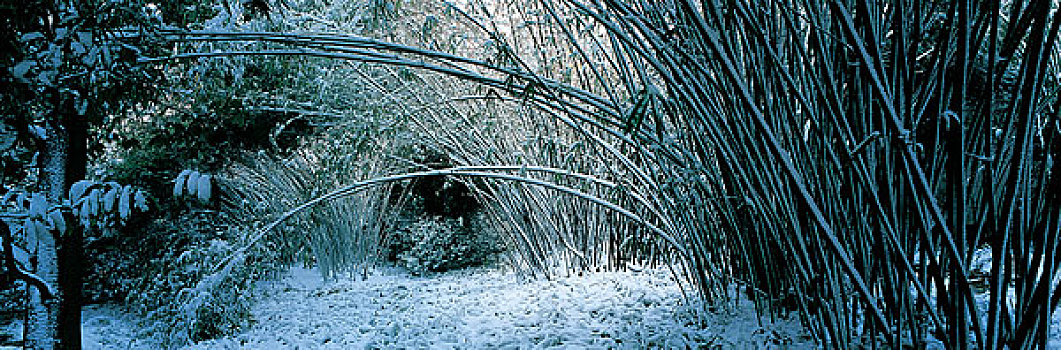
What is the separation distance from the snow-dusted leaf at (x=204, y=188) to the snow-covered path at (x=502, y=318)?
1778 millimetres

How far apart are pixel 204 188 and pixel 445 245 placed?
6.33 m

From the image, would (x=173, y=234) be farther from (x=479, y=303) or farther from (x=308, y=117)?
(x=479, y=303)

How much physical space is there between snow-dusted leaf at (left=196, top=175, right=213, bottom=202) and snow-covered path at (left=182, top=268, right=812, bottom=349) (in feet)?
5.83

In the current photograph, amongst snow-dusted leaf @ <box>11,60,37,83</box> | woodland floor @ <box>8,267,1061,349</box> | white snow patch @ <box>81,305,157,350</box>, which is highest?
snow-dusted leaf @ <box>11,60,37,83</box>

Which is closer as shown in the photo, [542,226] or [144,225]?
[542,226]

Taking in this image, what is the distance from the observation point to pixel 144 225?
221 inches

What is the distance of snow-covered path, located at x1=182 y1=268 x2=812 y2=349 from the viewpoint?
2.44m

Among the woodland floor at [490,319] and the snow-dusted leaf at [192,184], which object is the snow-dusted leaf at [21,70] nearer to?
the snow-dusted leaf at [192,184]

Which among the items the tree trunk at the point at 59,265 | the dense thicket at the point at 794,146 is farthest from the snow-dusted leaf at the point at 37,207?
the tree trunk at the point at 59,265

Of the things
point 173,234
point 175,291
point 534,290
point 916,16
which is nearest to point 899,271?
point 916,16

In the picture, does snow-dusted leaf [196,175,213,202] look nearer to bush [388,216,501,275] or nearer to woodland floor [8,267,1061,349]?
woodland floor [8,267,1061,349]

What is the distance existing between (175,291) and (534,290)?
2520mm

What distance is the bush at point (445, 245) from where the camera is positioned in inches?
278

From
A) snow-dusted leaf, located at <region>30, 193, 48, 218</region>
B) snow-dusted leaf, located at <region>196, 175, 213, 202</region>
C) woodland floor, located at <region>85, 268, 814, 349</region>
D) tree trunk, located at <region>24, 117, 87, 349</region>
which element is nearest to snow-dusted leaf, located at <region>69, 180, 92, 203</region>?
snow-dusted leaf, located at <region>30, 193, 48, 218</region>
